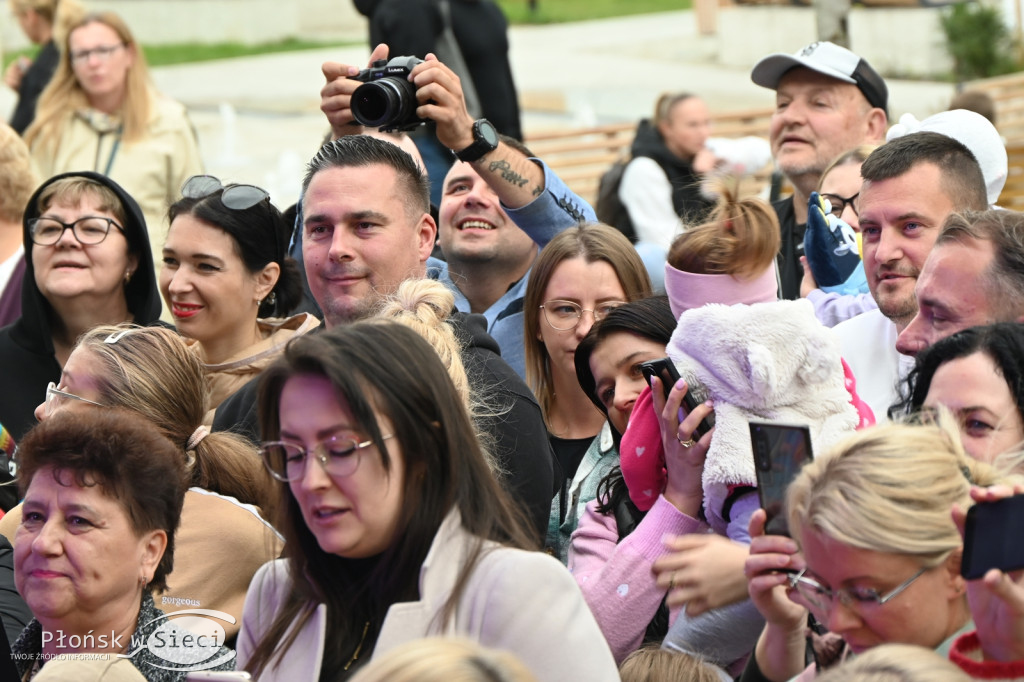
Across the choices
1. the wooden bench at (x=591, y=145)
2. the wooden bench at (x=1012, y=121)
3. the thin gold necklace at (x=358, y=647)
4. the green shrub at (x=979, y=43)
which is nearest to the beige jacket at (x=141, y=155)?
the thin gold necklace at (x=358, y=647)

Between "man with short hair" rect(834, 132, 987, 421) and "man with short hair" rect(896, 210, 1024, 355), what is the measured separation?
423mm

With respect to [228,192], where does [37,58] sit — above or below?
above

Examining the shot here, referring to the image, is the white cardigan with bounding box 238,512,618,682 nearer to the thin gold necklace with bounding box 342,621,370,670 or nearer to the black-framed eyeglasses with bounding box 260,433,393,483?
the thin gold necklace with bounding box 342,621,370,670

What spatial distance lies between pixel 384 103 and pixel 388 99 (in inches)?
1.4

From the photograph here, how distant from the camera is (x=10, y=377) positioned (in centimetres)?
515

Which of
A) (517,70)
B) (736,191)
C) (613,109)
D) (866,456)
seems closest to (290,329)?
(736,191)

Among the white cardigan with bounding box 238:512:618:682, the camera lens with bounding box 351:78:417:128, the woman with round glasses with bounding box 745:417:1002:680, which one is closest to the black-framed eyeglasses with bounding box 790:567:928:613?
the woman with round glasses with bounding box 745:417:1002:680

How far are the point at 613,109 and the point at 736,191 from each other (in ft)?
49.9

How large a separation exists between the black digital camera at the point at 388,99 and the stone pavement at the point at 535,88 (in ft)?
28.7

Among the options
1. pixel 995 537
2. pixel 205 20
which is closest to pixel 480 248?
pixel 995 537

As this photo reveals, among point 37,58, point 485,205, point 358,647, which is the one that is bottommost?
point 358,647

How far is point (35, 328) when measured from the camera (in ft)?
17.2

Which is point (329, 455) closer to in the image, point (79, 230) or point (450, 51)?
point (79, 230)

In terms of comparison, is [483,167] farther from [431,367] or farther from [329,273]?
[431,367]
